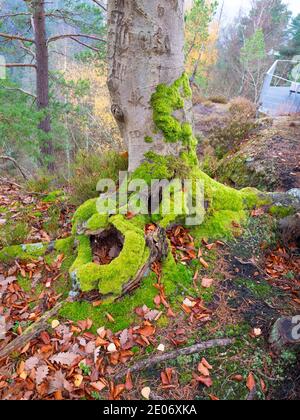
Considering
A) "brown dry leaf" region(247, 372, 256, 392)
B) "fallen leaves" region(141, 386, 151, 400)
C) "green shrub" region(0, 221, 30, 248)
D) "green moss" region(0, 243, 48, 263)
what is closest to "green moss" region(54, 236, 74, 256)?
"green moss" region(0, 243, 48, 263)

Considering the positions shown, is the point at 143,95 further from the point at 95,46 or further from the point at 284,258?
the point at 95,46

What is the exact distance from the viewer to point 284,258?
11.4 ft

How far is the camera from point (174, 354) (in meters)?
2.35

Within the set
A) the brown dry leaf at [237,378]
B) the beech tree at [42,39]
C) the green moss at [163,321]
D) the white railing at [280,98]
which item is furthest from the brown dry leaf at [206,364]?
the white railing at [280,98]

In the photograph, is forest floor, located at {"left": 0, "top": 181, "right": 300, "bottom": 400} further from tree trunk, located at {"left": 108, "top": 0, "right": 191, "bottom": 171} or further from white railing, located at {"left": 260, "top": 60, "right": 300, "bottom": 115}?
white railing, located at {"left": 260, "top": 60, "right": 300, "bottom": 115}

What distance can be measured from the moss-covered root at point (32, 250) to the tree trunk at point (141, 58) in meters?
1.42

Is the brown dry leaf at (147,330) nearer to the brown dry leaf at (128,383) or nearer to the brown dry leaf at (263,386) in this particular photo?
the brown dry leaf at (128,383)

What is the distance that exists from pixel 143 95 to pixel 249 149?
475 centimetres

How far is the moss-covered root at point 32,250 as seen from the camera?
3266mm

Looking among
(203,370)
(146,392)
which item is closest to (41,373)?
(146,392)

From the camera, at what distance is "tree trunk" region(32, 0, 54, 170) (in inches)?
316

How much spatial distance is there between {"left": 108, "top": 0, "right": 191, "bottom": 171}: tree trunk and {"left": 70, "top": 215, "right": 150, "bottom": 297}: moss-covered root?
125 cm

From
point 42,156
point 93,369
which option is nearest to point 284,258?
point 93,369

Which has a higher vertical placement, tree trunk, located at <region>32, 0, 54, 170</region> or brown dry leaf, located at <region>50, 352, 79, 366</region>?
tree trunk, located at <region>32, 0, 54, 170</region>
